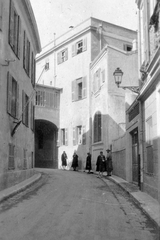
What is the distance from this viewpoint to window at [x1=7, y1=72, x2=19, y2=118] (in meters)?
11.9

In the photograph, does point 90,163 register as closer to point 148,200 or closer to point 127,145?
point 127,145

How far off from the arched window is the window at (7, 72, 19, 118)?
1041cm

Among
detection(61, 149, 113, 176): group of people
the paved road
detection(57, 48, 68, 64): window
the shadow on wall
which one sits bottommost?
the paved road

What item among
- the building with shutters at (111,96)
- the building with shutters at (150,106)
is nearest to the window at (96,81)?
the building with shutters at (111,96)

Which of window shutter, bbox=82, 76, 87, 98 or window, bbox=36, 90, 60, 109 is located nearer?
window shutter, bbox=82, 76, 87, 98

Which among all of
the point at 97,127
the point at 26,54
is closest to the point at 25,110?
the point at 26,54

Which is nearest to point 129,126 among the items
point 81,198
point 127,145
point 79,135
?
point 127,145

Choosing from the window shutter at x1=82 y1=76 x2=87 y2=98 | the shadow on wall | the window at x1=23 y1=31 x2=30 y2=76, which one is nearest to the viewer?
the window at x1=23 y1=31 x2=30 y2=76

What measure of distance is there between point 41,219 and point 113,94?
1660cm

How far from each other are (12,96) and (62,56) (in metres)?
17.2

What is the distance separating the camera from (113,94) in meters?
22.5

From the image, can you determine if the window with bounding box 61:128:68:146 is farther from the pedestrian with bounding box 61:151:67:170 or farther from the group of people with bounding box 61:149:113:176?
the group of people with bounding box 61:149:113:176

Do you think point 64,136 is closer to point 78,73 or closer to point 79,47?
point 78,73

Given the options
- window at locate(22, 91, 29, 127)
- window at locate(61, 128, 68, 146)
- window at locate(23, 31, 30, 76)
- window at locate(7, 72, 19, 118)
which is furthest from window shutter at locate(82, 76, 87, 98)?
window at locate(7, 72, 19, 118)
